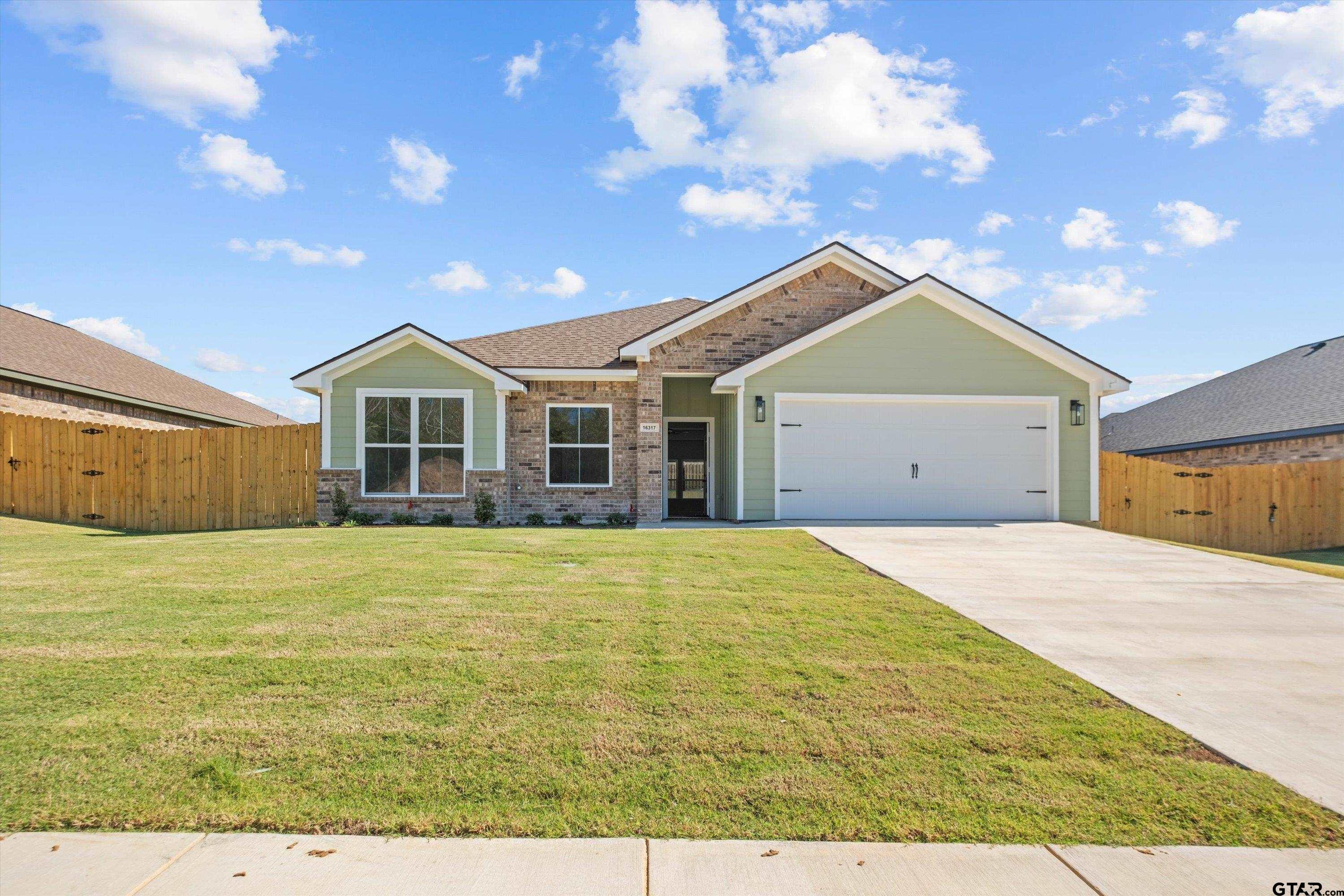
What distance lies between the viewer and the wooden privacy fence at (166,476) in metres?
14.3

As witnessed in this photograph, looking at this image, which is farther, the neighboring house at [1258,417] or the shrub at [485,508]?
the neighboring house at [1258,417]

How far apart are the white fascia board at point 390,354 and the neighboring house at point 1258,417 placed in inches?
754

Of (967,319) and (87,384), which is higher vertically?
(967,319)

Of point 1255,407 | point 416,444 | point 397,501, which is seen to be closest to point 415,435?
point 416,444

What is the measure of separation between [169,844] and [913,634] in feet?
14.7

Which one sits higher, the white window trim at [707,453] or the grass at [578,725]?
the white window trim at [707,453]

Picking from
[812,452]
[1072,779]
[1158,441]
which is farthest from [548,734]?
[1158,441]

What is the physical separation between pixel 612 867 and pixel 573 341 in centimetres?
1438

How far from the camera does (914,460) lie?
1405 cm

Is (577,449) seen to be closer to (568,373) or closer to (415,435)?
(568,373)

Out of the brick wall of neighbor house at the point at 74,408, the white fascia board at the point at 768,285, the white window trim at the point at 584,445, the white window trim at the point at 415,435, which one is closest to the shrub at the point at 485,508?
the white window trim at the point at 415,435

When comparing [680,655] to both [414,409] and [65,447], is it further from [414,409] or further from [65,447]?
[65,447]

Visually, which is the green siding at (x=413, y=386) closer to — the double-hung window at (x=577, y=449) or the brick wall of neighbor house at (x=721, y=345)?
the double-hung window at (x=577, y=449)

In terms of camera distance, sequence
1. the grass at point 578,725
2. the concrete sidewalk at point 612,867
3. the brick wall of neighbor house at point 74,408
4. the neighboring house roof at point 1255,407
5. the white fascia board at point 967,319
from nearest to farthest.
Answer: the concrete sidewalk at point 612,867 → the grass at point 578,725 → the white fascia board at point 967,319 → the brick wall of neighbor house at point 74,408 → the neighboring house roof at point 1255,407
